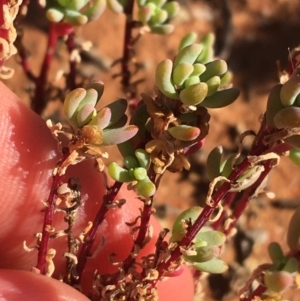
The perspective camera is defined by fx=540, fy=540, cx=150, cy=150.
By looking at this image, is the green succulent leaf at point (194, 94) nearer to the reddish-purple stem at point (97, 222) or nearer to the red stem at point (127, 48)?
the reddish-purple stem at point (97, 222)

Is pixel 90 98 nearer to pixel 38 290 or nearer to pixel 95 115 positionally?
pixel 95 115

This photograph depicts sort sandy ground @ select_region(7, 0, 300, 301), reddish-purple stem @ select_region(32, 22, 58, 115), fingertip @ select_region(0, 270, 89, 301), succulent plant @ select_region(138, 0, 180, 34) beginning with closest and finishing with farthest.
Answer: fingertip @ select_region(0, 270, 89, 301)
succulent plant @ select_region(138, 0, 180, 34)
reddish-purple stem @ select_region(32, 22, 58, 115)
sandy ground @ select_region(7, 0, 300, 301)

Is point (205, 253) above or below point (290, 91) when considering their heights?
below

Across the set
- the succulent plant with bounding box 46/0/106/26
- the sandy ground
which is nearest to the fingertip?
the succulent plant with bounding box 46/0/106/26

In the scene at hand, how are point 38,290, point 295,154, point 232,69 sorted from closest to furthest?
point 295,154 → point 38,290 → point 232,69

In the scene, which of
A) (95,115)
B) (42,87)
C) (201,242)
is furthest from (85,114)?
(42,87)

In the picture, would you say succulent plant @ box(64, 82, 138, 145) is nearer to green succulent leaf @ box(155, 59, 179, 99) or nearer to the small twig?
green succulent leaf @ box(155, 59, 179, 99)
